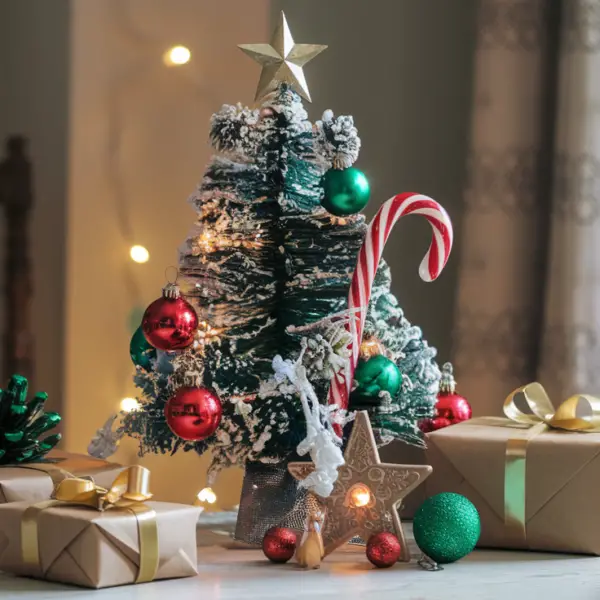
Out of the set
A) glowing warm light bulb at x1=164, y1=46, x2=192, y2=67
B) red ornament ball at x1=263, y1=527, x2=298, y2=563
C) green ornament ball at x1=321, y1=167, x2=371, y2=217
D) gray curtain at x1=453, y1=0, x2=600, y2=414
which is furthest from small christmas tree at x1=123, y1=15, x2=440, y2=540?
glowing warm light bulb at x1=164, y1=46, x2=192, y2=67

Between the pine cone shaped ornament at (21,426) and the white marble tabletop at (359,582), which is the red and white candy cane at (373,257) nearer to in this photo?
the white marble tabletop at (359,582)

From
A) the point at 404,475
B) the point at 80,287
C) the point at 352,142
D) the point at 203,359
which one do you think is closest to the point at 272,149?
the point at 352,142

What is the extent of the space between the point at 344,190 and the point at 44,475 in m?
0.61

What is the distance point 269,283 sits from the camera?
1.51 m

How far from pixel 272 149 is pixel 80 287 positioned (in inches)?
25.5

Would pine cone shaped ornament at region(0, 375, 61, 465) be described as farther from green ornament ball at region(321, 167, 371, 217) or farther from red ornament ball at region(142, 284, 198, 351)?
green ornament ball at region(321, 167, 371, 217)

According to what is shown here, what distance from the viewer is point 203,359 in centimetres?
149

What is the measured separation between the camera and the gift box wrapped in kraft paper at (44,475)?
4.58 feet

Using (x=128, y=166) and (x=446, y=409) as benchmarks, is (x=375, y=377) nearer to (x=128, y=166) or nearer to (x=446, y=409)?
(x=446, y=409)


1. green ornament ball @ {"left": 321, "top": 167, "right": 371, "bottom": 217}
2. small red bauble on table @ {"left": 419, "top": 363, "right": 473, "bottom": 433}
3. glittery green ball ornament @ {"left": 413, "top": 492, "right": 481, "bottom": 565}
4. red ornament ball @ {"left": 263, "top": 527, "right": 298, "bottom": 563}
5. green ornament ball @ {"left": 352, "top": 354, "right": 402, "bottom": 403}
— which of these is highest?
green ornament ball @ {"left": 321, "top": 167, "right": 371, "bottom": 217}

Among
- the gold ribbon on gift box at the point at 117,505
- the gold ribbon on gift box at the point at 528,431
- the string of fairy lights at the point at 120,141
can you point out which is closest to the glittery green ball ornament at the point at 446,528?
the gold ribbon on gift box at the point at 528,431

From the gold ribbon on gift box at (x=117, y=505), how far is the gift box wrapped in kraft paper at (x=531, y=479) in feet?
1.61

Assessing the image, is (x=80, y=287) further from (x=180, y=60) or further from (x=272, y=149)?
(x=272, y=149)

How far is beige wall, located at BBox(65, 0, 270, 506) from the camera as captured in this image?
77.8 inches
